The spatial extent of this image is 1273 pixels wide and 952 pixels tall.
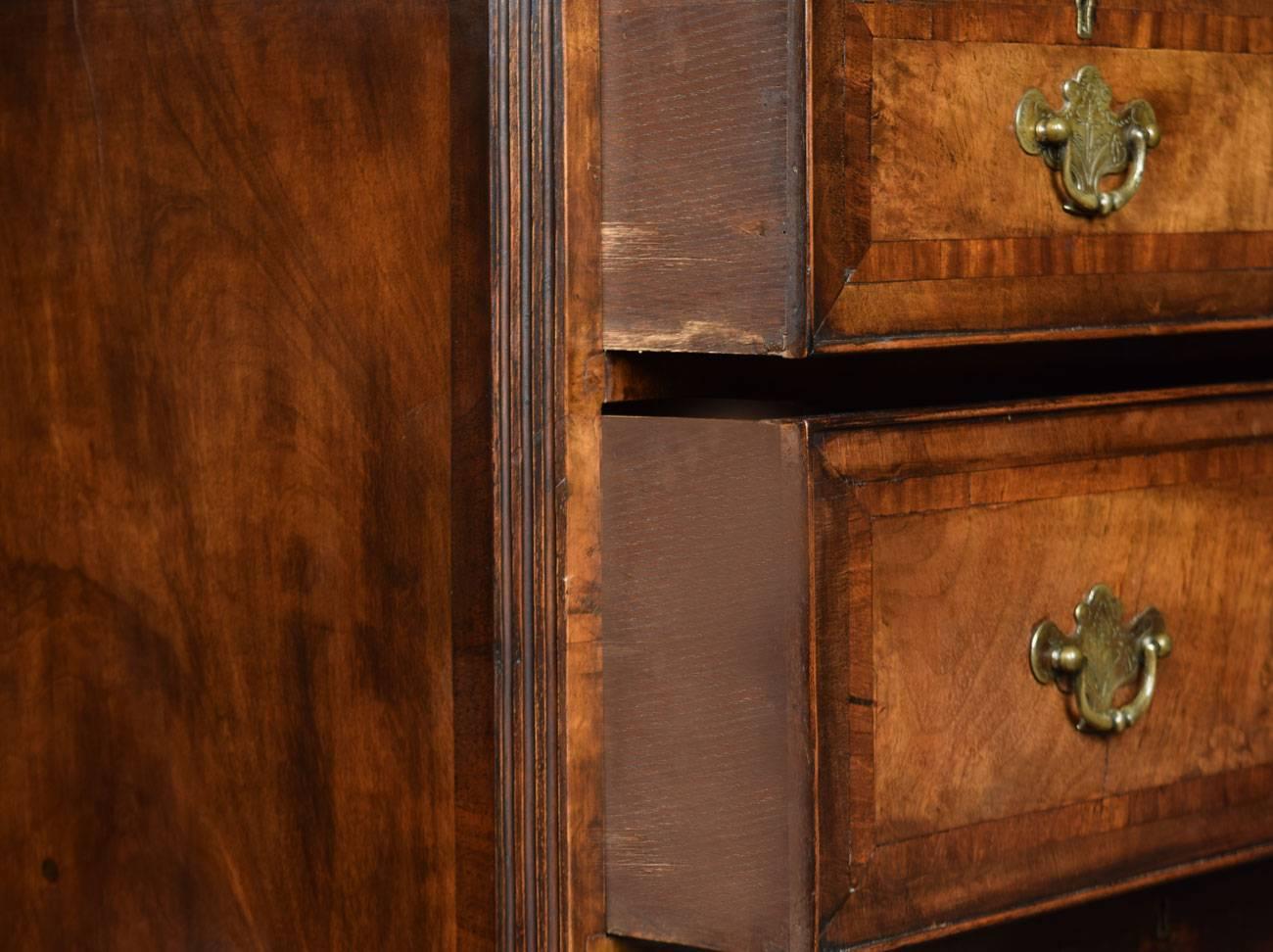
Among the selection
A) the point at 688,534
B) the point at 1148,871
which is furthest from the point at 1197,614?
the point at 688,534

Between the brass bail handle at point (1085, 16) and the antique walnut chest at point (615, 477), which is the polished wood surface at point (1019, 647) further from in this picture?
the brass bail handle at point (1085, 16)

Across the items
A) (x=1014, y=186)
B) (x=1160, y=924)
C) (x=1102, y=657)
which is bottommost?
(x=1160, y=924)

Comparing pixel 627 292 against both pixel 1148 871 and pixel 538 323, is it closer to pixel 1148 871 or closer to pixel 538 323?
pixel 538 323

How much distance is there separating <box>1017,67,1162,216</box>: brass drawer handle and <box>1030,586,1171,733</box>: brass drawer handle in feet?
0.46

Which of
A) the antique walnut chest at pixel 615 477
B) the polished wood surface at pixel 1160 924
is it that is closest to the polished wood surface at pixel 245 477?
the antique walnut chest at pixel 615 477

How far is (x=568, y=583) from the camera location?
70 cm

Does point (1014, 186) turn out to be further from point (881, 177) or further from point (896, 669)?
point (896, 669)

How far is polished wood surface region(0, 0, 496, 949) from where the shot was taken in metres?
0.73

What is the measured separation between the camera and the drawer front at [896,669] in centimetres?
67

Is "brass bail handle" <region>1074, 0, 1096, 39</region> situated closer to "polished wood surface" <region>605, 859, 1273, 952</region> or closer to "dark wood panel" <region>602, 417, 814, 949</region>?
"dark wood panel" <region>602, 417, 814, 949</region>

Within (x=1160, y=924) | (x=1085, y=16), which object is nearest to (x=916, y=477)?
(x=1085, y=16)

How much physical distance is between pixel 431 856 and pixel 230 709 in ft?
0.31

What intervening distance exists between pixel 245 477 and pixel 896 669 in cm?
25

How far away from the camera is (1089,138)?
73cm
